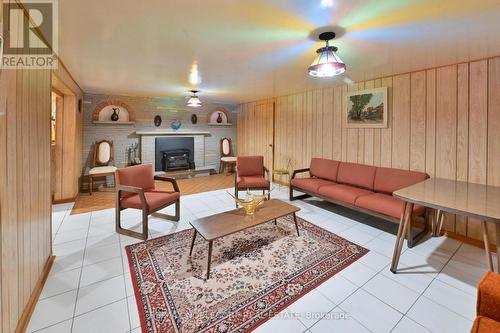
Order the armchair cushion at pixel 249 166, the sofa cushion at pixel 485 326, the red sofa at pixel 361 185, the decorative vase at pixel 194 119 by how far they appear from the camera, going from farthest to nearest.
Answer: the decorative vase at pixel 194 119, the armchair cushion at pixel 249 166, the red sofa at pixel 361 185, the sofa cushion at pixel 485 326

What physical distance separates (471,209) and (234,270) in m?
2.08

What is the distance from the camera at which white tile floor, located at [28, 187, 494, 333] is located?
1.62 metres

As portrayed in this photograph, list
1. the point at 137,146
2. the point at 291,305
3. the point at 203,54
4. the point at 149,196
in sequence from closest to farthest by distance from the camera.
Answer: the point at 291,305, the point at 203,54, the point at 149,196, the point at 137,146

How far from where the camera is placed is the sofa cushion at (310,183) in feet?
13.0

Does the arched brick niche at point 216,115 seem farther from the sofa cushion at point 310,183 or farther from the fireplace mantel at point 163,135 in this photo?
the sofa cushion at point 310,183

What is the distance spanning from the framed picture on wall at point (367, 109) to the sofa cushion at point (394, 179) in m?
0.77

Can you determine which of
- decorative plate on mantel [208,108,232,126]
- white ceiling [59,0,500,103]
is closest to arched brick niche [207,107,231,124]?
decorative plate on mantel [208,108,232,126]

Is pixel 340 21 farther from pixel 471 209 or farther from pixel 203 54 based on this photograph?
pixel 471 209

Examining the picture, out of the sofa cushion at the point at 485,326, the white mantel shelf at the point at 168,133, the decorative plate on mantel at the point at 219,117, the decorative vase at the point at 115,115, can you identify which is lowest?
the sofa cushion at the point at 485,326

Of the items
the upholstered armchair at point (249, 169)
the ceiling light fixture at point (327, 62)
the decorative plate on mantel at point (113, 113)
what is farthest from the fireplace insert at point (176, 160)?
the ceiling light fixture at point (327, 62)

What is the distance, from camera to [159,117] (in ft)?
20.6

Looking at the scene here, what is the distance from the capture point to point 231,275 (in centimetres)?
216

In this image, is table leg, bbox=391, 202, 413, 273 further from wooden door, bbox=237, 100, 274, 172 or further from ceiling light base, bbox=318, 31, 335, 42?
wooden door, bbox=237, 100, 274, 172

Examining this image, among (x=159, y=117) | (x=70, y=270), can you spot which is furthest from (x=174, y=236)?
(x=159, y=117)
